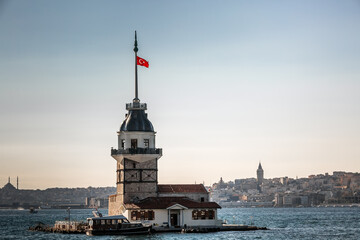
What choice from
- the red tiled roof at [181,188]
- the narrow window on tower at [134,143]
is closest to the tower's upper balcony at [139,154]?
the narrow window on tower at [134,143]

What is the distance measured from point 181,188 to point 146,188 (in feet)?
15.6

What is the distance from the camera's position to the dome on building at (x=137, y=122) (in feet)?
301

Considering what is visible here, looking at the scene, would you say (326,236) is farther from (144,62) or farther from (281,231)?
(144,62)

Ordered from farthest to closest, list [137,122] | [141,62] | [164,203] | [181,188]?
[181,188] → [141,62] → [137,122] → [164,203]

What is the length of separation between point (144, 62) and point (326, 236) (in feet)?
93.8

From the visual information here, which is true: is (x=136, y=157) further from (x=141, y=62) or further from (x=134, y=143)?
(x=141, y=62)

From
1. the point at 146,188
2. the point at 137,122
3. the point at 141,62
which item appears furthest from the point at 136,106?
the point at 146,188

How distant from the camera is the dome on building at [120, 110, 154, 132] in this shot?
9169 centimetres

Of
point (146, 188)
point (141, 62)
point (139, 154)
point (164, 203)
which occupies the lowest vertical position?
point (164, 203)

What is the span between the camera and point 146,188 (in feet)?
299

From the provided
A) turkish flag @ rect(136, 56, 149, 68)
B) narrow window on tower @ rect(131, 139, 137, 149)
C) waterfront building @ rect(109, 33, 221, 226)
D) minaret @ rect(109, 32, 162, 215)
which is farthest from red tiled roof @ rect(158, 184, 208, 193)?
turkish flag @ rect(136, 56, 149, 68)

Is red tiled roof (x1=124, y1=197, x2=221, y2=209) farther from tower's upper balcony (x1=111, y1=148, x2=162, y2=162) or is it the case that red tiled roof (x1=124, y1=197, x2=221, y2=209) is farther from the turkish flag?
the turkish flag

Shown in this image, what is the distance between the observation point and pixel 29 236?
299 feet

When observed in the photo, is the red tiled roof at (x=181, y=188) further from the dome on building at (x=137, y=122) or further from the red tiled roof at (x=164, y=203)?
the dome on building at (x=137, y=122)
